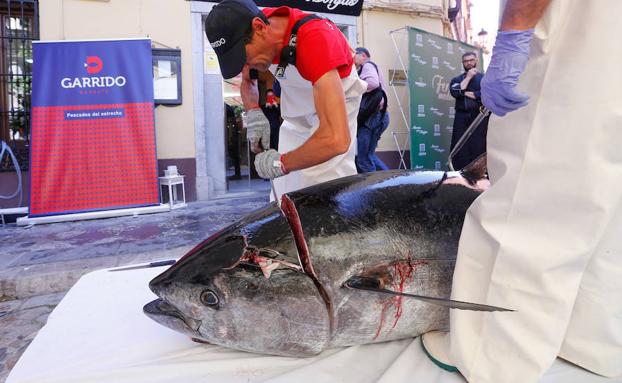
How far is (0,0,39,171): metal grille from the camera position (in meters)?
5.34

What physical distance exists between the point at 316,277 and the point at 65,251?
3.28 m

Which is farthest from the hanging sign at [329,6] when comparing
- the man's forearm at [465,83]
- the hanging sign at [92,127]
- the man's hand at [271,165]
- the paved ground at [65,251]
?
the man's hand at [271,165]

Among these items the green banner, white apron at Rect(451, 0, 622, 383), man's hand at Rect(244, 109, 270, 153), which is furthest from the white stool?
white apron at Rect(451, 0, 622, 383)

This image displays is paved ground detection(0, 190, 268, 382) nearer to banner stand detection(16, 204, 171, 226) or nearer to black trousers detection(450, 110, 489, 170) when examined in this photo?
banner stand detection(16, 204, 171, 226)

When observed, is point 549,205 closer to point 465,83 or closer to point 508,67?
point 508,67

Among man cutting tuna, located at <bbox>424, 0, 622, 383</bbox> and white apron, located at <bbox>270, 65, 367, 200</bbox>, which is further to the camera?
white apron, located at <bbox>270, 65, 367, 200</bbox>

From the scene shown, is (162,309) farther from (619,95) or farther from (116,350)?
(619,95)

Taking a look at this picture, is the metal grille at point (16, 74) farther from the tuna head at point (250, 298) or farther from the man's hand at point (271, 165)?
the tuna head at point (250, 298)

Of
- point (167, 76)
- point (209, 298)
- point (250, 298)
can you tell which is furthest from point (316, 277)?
point (167, 76)

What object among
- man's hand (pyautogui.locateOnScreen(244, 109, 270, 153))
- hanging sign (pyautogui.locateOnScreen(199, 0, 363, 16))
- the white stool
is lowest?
the white stool

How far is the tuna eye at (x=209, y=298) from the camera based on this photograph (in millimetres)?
1054

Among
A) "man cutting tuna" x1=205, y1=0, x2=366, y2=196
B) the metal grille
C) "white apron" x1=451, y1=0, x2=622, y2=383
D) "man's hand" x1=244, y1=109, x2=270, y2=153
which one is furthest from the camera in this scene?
the metal grille

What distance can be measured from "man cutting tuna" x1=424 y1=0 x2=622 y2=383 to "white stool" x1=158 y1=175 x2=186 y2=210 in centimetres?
491

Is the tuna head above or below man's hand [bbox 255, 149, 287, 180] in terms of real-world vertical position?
below
